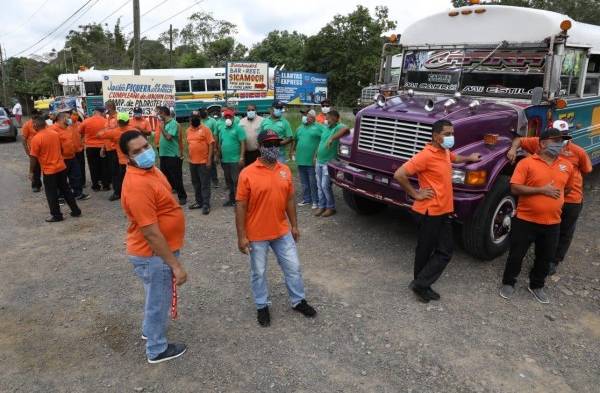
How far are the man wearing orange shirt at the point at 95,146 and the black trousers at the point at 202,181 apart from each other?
2.22m

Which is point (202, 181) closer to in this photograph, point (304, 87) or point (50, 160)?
point (50, 160)

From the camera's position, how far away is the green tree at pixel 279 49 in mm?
37150

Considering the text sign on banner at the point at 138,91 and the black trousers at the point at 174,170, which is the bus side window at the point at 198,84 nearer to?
the text sign on banner at the point at 138,91

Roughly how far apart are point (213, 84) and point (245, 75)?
975 centimetres

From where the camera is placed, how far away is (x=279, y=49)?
38.7 metres

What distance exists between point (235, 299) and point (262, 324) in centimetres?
58

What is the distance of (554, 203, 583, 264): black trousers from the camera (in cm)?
437

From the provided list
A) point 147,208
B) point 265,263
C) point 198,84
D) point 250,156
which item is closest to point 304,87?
point 198,84

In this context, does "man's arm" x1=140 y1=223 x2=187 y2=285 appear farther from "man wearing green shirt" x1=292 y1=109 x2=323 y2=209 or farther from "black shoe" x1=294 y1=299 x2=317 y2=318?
"man wearing green shirt" x1=292 y1=109 x2=323 y2=209

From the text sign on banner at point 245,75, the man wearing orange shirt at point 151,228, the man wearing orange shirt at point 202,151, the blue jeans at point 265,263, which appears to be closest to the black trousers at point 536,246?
the blue jeans at point 265,263

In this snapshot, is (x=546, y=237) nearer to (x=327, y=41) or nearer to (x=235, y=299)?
(x=235, y=299)

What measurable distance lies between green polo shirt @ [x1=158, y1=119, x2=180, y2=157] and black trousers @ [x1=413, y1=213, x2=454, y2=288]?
4520mm

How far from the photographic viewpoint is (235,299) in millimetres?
4238

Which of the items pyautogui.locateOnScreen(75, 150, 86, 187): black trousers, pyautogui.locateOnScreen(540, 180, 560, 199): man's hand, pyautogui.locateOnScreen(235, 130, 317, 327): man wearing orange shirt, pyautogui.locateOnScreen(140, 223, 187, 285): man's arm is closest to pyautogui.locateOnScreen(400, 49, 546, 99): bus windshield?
pyautogui.locateOnScreen(540, 180, 560, 199): man's hand
